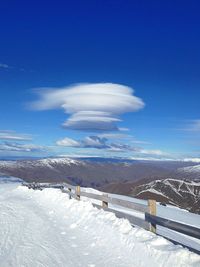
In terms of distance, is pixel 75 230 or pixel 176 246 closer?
pixel 176 246

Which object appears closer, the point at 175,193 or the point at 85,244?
the point at 85,244

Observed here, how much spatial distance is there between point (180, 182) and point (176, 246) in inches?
Answer: 5718

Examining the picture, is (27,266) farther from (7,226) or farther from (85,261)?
(7,226)

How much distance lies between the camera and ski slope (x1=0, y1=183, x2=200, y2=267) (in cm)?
943

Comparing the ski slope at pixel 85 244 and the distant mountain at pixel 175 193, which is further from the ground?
the ski slope at pixel 85 244

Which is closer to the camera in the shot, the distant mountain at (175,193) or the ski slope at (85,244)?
the ski slope at (85,244)

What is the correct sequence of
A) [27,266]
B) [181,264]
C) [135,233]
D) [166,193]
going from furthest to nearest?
[166,193] → [135,233] → [27,266] → [181,264]

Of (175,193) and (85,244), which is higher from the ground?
(85,244)

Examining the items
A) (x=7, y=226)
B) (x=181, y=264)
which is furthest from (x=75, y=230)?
(x=181, y=264)

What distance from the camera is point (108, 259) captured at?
996cm

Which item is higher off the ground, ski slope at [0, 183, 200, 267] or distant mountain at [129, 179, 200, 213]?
ski slope at [0, 183, 200, 267]

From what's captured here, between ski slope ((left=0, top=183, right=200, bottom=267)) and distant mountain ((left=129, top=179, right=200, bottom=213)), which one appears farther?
distant mountain ((left=129, top=179, right=200, bottom=213))

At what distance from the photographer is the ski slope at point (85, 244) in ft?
30.9

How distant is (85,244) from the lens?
11.7 metres
